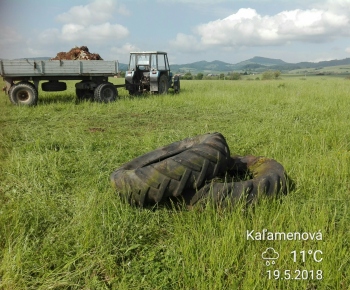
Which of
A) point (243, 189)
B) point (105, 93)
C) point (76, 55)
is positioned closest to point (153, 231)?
point (243, 189)

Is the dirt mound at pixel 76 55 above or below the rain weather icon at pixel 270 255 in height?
above

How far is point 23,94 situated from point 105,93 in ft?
7.87

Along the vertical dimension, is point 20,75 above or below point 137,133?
above

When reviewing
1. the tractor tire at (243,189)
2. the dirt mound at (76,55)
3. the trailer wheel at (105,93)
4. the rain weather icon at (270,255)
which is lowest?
the rain weather icon at (270,255)

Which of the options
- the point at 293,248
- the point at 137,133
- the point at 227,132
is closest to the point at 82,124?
the point at 137,133

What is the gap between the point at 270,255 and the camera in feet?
5.98

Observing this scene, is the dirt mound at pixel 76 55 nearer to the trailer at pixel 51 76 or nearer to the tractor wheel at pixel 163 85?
the trailer at pixel 51 76

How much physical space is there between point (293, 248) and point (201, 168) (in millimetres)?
891

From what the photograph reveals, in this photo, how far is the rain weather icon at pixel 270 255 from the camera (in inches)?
69.1

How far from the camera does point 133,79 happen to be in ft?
37.7

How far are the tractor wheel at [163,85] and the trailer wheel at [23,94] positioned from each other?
4.55 metres

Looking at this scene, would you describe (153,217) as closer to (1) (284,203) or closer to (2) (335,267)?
(1) (284,203)

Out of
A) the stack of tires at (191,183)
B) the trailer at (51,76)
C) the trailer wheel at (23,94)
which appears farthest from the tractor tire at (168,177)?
the trailer at (51,76)

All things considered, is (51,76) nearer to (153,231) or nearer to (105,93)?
(105,93)
